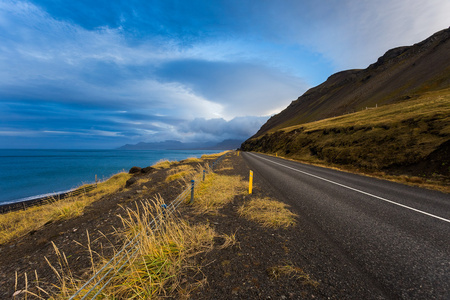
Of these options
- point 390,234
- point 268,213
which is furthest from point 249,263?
point 390,234

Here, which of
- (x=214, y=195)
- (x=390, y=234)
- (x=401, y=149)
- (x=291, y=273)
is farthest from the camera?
(x=401, y=149)

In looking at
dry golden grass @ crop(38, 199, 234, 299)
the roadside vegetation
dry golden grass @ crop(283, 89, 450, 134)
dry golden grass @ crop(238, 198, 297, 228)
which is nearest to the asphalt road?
dry golden grass @ crop(238, 198, 297, 228)

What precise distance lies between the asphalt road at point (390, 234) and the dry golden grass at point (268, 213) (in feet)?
1.83

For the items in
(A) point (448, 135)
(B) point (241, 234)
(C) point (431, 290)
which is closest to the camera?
(C) point (431, 290)

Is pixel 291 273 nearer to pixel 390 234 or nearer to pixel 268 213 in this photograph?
pixel 268 213

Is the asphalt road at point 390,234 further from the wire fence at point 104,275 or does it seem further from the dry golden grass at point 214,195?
Result: the wire fence at point 104,275

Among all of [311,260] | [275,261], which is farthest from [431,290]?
[275,261]

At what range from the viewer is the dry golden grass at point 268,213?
192 inches

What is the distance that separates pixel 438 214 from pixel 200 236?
7560 mm

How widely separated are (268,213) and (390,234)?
118 inches

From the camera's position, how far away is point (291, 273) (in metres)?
2.91

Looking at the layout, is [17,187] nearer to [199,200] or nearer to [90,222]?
[90,222]

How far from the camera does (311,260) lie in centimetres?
327

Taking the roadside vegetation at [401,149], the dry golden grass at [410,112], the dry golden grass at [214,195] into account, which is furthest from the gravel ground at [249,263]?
the dry golden grass at [410,112]
